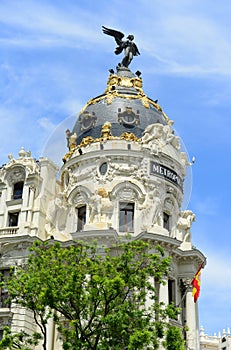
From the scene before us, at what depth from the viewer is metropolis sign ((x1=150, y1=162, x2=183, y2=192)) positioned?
42219mm

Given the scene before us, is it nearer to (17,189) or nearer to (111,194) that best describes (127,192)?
(111,194)

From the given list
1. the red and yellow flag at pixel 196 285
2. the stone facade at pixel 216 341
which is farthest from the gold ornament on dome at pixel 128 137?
the stone facade at pixel 216 341

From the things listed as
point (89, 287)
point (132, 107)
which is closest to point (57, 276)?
point (89, 287)

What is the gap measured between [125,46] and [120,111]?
9.99 metres

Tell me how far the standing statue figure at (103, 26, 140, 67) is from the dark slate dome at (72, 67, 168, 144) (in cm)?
325

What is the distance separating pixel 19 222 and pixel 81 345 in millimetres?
15793

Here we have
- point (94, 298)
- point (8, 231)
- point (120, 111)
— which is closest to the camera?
point (94, 298)

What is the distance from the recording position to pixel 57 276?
28.5 m

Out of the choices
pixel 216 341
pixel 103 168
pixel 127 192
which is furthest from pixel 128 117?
pixel 216 341

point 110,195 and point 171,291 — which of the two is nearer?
point 171,291

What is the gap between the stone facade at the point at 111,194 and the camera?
3997cm

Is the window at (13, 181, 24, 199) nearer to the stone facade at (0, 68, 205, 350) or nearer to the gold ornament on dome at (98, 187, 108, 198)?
the stone facade at (0, 68, 205, 350)

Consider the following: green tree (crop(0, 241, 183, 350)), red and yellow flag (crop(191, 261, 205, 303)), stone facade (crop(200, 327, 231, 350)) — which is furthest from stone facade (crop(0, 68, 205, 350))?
stone facade (crop(200, 327, 231, 350))

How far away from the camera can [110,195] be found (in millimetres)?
41406
